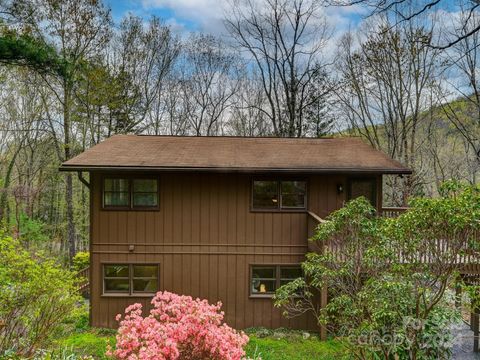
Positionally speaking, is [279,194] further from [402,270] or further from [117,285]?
[117,285]

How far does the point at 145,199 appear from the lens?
893 cm

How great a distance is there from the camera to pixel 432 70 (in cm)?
1430

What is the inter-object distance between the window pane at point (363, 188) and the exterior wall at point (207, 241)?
111 centimetres

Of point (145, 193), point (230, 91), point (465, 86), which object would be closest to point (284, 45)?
point (230, 91)

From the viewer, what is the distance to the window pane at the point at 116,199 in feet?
29.1

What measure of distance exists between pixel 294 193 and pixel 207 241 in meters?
2.80

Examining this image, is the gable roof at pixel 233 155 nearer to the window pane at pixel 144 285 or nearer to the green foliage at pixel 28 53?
the green foliage at pixel 28 53

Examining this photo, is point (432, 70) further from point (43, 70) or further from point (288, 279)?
point (43, 70)

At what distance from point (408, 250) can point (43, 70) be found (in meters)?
10.9

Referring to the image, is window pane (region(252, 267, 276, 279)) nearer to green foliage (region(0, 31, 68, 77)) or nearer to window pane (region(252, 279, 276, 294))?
window pane (region(252, 279, 276, 294))

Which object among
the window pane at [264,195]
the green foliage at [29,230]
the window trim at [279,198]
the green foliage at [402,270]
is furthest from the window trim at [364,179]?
the green foliage at [29,230]

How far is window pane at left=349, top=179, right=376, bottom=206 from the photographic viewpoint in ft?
30.4

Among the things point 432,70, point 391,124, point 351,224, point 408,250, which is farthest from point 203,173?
point 432,70

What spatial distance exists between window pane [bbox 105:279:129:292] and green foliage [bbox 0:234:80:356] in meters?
2.94
